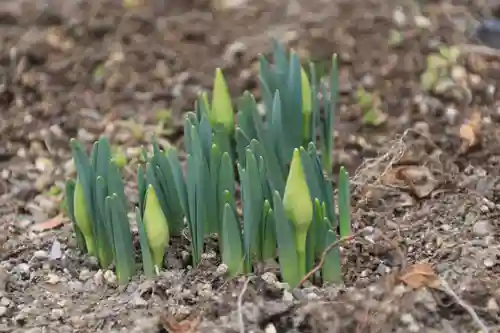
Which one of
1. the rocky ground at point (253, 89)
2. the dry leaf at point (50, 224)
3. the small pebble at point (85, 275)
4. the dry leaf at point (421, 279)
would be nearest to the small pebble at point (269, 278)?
the rocky ground at point (253, 89)

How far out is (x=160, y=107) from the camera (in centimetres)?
260

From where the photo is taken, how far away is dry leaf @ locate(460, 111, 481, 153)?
84.6 inches

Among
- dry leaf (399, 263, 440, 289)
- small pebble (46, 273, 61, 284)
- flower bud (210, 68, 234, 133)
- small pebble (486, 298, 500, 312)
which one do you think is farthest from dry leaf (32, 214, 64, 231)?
small pebble (486, 298, 500, 312)

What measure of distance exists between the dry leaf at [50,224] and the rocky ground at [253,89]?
0.03 ft

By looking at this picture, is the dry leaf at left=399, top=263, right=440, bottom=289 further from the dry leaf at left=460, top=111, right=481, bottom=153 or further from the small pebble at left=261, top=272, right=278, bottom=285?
the dry leaf at left=460, top=111, right=481, bottom=153

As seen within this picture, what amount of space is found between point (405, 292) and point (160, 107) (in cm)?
135

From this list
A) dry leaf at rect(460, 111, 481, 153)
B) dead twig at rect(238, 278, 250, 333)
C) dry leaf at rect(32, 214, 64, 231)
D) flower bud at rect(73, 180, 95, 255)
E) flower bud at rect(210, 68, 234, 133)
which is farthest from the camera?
dry leaf at rect(460, 111, 481, 153)

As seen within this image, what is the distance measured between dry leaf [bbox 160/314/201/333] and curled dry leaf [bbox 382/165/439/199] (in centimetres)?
72

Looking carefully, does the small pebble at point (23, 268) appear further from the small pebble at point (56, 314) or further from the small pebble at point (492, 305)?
the small pebble at point (492, 305)

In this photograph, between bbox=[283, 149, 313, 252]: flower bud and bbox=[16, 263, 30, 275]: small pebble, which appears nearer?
bbox=[283, 149, 313, 252]: flower bud

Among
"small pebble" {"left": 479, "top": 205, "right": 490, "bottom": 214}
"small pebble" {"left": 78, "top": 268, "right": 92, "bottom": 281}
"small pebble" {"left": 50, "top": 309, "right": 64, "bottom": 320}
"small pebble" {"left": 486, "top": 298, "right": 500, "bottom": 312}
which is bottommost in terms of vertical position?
"small pebble" {"left": 486, "top": 298, "right": 500, "bottom": 312}

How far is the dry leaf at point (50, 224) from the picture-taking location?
2014 millimetres

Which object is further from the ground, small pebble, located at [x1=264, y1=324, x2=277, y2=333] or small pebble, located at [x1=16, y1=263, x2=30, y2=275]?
small pebble, located at [x1=16, y1=263, x2=30, y2=275]

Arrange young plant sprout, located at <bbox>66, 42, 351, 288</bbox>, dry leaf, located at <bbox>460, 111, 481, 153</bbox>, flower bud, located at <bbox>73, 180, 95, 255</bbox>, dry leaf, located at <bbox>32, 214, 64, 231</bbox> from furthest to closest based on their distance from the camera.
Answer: dry leaf, located at <bbox>460, 111, 481, 153</bbox> → dry leaf, located at <bbox>32, 214, 64, 231</bbox> → flower bud, located at <bbox>73, 180, 95, 255</bbox> → young plant sprout, located at <bbox>66, 42, 351, 288</bbox>
